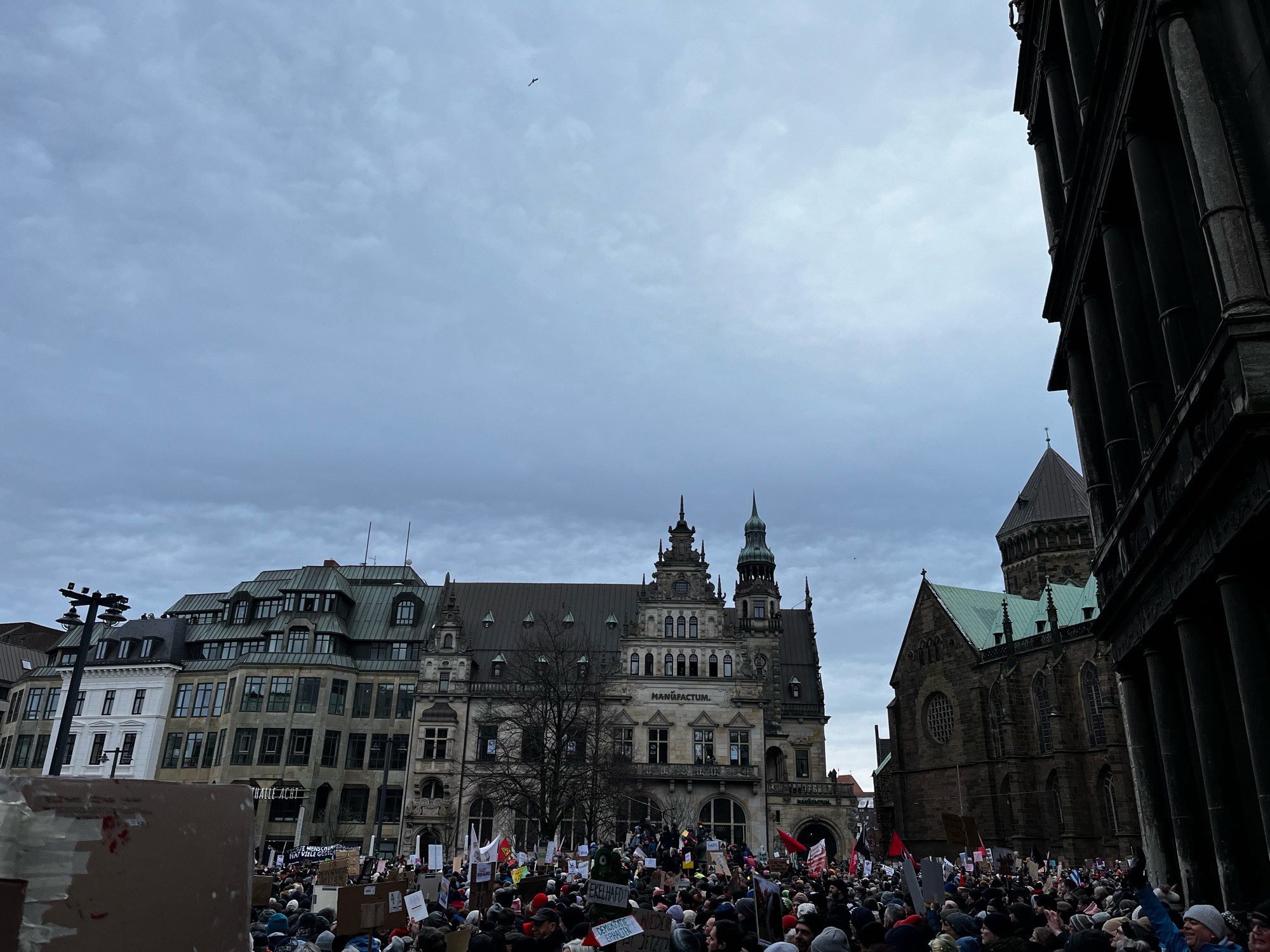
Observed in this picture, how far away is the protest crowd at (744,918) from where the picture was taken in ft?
25.9

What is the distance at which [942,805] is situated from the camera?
63.4m

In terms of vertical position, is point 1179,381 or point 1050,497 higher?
point 1050,497

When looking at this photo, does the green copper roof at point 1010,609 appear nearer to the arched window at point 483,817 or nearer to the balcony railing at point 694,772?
the balcony railing at point 694,772

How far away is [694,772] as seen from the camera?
59750 millimetres

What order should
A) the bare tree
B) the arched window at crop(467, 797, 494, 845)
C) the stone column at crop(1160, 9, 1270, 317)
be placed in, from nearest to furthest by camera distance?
the stone column at crop(1160, 9, 1270, 317) < the bare tree < the arched window at crop(467, 797, 494, 845)

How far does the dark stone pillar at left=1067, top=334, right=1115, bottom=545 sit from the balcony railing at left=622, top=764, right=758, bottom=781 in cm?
4269

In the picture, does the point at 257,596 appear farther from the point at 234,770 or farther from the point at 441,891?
the point at 441,891

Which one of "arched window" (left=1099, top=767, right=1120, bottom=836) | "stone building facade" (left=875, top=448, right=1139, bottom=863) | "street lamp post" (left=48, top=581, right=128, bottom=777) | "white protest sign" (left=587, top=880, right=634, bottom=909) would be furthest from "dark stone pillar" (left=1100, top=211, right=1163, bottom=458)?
"arched window" (left=1099, top=767, right=1120, bottom=836)

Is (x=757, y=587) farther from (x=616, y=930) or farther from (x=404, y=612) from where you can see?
(x=616, y=930)

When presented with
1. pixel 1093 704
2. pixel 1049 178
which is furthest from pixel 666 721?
pixel 1049 178

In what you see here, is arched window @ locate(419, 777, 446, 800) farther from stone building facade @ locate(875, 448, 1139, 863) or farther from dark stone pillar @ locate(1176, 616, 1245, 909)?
dark stone pillar @ locate(1176, 616, 1245, 909)

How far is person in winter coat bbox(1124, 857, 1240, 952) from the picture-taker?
6840mm

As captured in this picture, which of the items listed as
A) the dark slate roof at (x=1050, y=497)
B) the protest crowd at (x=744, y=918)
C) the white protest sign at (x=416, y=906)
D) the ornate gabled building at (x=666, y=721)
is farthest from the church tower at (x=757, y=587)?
the white protest sign at (x=416, y=906)

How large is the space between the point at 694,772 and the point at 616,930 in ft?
176
